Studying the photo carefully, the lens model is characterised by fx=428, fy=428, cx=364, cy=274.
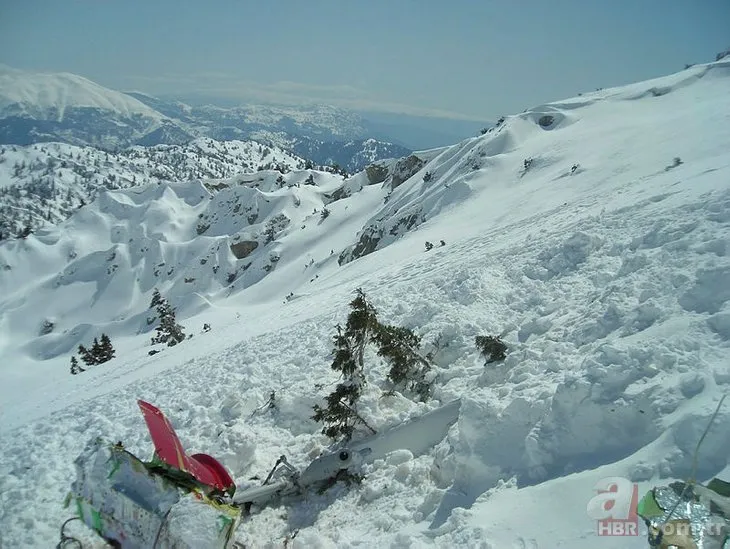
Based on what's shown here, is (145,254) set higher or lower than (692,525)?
lower

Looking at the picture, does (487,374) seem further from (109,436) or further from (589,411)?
(109,436)

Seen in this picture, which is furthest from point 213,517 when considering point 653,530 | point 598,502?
point 653,530

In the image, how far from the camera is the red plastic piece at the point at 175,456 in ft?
22.8

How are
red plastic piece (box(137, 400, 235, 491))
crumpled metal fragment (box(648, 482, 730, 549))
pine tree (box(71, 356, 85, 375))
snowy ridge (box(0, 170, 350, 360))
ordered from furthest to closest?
snowy ridge (box(0, 170, 350, 360))
pine tree (box(71, 356, 85, 375))
red plastic piece (box(137, 400, 235, 491))
crumpled metal fragment (box(648, 482, 730, 549))

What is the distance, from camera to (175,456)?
7027 mm

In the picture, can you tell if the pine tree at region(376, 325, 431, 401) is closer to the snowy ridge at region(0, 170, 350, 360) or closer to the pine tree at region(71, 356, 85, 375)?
the pine tree at region(71, 356, 85, 375)

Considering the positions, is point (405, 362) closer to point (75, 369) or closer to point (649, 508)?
point (649, 508)

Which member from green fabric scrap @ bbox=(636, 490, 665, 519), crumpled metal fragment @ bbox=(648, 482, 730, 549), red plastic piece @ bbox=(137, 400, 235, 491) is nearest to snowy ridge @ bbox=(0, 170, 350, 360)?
red plastic piece @ bbox=(137, 400, 235, 491)

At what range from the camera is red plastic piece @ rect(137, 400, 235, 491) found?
6945mm

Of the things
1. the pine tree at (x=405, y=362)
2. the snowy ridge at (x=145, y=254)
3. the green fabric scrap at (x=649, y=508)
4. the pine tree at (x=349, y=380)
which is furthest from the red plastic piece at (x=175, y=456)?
the snowy ridge at (x=145, y=254)

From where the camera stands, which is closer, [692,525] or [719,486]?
[692,525]

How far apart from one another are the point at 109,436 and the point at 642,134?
3949 centimetres

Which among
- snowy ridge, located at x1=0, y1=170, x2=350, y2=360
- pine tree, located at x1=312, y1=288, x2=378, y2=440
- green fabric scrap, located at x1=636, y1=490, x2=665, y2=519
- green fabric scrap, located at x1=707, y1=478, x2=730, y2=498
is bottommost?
snowy ridge, located at x1=0, y1=170, x2=350, y2=360

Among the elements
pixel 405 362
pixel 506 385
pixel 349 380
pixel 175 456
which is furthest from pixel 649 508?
pixel 175 456
